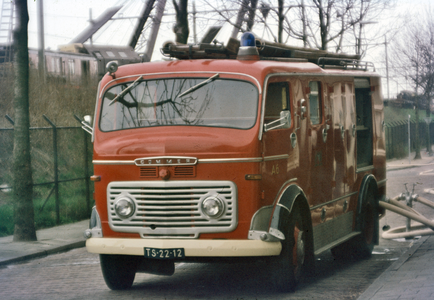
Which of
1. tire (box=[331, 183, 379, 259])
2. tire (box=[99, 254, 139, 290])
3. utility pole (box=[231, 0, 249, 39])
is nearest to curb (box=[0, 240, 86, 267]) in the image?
tire (box=[99, 254, 139, 290])

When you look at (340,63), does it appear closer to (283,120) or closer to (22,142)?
(283,120)

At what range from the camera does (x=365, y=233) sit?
1038 centimetres

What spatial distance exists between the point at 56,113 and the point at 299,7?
31.9 feet

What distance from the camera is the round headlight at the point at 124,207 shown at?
716cm

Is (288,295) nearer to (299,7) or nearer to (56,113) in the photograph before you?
(56,113)

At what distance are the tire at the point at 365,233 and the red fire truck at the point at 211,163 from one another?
1564 mm

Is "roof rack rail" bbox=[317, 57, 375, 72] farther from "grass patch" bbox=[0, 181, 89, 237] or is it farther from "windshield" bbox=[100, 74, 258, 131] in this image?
"grass patch" bbox=[0, 181, 89, 237]

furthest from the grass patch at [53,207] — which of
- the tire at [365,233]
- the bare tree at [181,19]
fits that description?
the tire at [365,233]

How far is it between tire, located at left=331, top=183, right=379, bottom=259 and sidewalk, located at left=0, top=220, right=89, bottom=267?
4536mm

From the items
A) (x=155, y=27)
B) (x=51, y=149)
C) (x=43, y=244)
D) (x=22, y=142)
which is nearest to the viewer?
(x=43, y=244)

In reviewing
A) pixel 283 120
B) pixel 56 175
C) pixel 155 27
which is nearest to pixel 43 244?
pixel 56 175

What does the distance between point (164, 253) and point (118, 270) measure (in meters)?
1.05

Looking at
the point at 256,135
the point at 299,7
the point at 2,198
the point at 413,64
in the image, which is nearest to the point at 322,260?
the point at 256,135

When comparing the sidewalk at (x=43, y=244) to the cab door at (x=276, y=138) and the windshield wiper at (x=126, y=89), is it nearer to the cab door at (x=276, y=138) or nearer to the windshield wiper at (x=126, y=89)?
the windshield wiper at (x=126, y=89)
